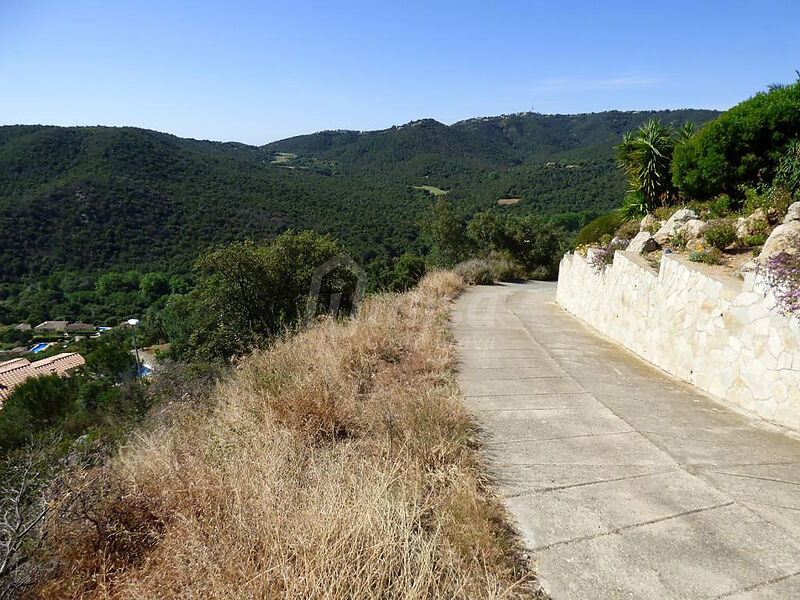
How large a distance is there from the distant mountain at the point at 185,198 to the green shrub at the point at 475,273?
2279 centimetres

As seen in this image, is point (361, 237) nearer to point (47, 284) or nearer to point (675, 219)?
point (47, 284)

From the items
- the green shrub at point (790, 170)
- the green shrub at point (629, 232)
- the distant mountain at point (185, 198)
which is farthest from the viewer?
the distant mountain at point (185, 198)

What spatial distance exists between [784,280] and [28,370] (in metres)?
40.4

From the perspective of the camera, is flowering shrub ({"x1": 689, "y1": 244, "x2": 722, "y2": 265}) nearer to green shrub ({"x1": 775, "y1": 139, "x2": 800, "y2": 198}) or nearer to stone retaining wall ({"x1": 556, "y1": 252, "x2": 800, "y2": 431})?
stone retaining wall ({"x1": 556, "y1": 252, "x2": 800, "y2": 431})

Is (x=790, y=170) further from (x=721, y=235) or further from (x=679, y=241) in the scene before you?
(x=721, y=235)

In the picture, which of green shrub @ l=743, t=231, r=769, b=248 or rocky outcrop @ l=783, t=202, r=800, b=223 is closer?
rocky outcrop @ l=783, t=202, r=800, b=223

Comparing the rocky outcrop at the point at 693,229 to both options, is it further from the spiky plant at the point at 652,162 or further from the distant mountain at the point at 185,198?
the distant mountain at the point at 185,198

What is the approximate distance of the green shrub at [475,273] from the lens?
15219mm

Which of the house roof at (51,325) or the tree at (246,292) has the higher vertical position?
the tree at (246,292)

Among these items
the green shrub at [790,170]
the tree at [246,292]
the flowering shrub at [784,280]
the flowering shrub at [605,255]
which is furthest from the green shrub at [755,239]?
the tree at [246,292]

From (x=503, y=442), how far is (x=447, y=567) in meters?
1.67

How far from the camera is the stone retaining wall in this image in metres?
4.04

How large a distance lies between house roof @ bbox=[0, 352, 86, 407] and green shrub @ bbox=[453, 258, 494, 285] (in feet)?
86.8

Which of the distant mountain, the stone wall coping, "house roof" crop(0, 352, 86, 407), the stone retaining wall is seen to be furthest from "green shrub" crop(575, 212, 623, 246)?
"house roof" crop(0, 352, 86, 407)
